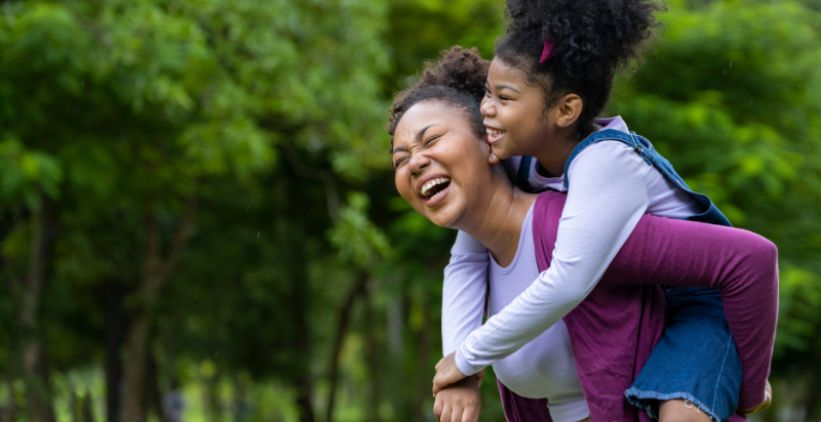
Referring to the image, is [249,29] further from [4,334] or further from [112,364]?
[112,364]

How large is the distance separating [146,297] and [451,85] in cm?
1017

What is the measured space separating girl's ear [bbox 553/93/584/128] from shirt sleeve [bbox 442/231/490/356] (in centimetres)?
49

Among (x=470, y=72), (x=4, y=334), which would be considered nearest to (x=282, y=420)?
(x=4, y=334)

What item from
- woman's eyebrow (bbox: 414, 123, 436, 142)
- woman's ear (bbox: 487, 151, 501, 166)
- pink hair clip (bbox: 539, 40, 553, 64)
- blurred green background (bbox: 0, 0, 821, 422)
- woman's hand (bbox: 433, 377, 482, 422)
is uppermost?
blurred green background (bbox: 0, 0, 821, 422)

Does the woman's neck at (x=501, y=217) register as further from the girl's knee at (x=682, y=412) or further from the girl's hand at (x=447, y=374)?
the girl's knee at (x=682, y=412)

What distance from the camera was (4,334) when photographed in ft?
38.7

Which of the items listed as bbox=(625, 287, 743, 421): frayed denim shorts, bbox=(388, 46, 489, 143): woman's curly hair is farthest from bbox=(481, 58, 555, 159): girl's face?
bbox=(625, 287, 743, 421): frayed denim shorts

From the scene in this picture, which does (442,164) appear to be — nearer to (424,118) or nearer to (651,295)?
(424,118)

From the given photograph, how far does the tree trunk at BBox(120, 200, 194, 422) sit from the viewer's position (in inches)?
489

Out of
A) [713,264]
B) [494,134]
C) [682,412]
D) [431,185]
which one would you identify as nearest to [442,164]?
[431,185]

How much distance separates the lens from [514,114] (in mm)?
2674

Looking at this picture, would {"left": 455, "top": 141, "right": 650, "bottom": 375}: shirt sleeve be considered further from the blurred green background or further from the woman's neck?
the blurred green background

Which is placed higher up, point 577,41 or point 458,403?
point 577,41

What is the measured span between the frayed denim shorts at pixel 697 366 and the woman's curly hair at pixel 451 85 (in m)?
0.77
